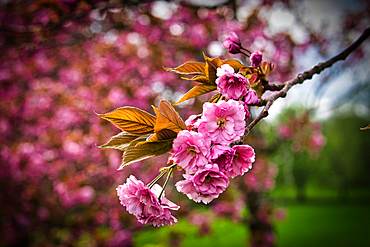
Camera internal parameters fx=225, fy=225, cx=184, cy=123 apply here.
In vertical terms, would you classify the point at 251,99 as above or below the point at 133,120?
above

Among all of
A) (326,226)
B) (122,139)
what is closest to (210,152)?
(122,139)

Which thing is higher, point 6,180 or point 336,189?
point 6,180

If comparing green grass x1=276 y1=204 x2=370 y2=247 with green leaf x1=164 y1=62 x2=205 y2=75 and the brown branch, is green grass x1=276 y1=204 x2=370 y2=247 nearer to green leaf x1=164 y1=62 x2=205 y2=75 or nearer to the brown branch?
the brown branch

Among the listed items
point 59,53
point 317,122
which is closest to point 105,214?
point 59,53

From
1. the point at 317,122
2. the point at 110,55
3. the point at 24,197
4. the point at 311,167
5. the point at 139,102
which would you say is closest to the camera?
the point at 24,197

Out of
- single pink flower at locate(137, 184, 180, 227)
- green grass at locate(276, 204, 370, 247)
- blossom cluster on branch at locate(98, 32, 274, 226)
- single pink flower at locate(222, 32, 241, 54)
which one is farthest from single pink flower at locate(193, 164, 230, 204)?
green grass at locate(276, 204, 370, 247)

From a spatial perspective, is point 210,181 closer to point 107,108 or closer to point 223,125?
point 223,125

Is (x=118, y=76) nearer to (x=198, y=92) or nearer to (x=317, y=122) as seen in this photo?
(x=198, y=92)
